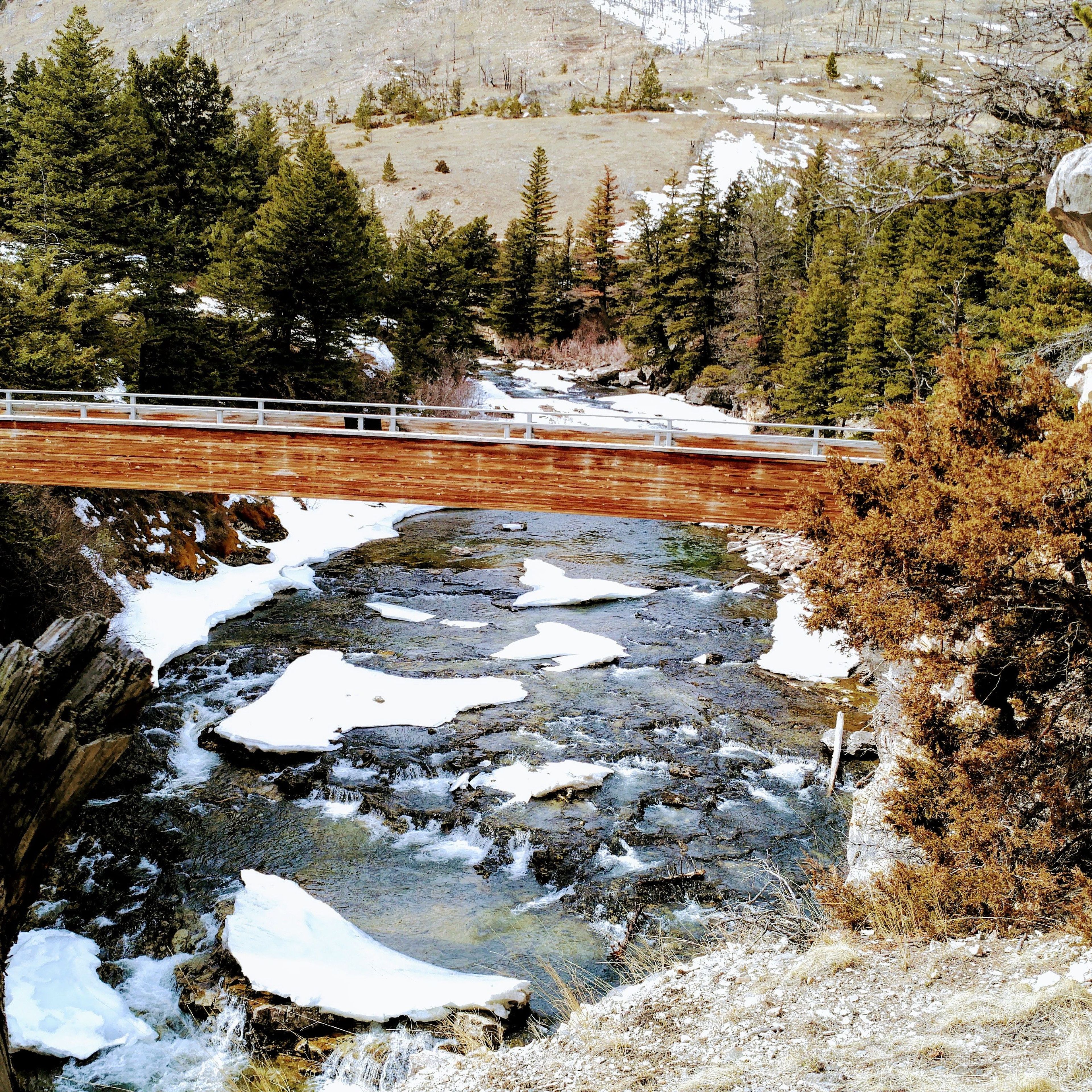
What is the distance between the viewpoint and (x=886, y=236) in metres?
37.5

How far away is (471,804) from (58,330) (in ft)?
56.3

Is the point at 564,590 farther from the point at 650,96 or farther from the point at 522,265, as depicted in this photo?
the point at 650,96

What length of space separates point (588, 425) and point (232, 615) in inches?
458

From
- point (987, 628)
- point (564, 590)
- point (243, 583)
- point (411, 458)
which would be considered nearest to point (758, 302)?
point (564, 590)

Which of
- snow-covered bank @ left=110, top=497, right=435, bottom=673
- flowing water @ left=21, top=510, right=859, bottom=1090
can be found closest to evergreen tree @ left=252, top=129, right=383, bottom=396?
snow-covered bank @ left=110, top=497, right=435, bottom=673

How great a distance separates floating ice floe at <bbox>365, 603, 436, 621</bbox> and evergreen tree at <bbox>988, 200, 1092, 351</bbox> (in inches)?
679

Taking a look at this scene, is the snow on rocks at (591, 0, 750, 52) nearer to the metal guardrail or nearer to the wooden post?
the metal guardrail

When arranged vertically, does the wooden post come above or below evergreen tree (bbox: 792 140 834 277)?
below

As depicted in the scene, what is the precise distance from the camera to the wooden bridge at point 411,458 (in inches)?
660

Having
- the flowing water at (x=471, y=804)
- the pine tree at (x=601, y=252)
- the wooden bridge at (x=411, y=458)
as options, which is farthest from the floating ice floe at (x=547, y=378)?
the wooden bridge at (x=411, y=458)

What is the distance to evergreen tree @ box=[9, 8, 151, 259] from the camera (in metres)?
26.8

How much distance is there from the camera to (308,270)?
112 feet

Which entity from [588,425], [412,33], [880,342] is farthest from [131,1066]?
[412,33]

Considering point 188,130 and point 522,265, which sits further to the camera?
point 522,265
